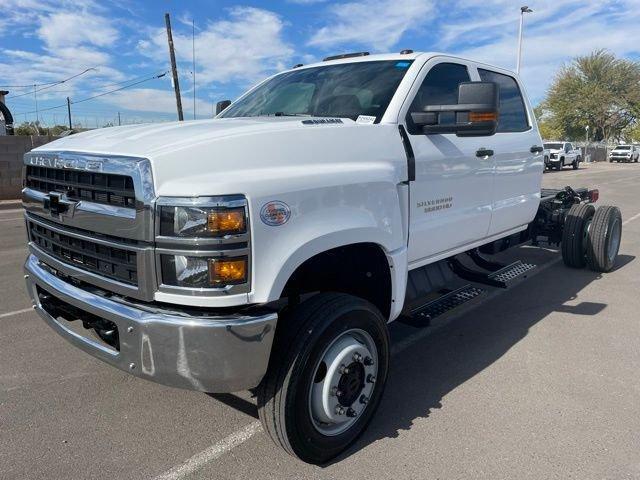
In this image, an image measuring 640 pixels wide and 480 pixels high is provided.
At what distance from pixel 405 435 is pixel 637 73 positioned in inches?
2452

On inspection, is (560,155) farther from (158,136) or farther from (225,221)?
(225,221)

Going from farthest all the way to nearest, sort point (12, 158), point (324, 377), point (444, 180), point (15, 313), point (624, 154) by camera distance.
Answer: point (624, 154) < point (12, 158) < point (15, 313) < point (444, 180) < point (324, 377)

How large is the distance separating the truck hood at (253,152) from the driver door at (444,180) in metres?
0.28

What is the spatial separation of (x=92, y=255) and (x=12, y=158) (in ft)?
48.6

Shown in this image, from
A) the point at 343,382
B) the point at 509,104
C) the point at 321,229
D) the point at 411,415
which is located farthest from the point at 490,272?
the point at 321,229

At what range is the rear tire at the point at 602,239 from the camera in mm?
6383

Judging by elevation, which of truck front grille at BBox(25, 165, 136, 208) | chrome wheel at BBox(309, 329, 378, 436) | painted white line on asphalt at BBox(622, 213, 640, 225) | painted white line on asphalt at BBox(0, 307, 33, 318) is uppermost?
truck front grille at BBox(25, 165, 136, 208)

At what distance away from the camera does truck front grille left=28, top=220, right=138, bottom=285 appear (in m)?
2.36

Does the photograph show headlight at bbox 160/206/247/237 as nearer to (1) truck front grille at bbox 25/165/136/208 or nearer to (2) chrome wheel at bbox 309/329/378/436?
(1) truck front grille at bbox 25/165/136/208

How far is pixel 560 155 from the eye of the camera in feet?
111

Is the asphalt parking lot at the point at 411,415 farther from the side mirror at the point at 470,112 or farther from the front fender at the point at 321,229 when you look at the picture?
the side mirror at the point at 470,112

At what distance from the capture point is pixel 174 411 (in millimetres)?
3229

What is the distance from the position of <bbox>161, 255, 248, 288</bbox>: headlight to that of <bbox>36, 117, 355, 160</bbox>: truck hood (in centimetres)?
46

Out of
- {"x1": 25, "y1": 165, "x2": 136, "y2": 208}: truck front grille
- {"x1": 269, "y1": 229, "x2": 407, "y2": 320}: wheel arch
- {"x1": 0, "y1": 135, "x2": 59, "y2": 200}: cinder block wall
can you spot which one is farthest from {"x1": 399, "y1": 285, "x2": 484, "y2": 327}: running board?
{"x1": 0, "y1": 135, "x2": 59, "y2": 200}: cinder block wall
